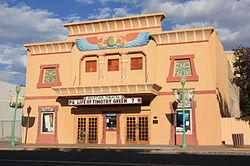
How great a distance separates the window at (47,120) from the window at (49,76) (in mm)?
2400

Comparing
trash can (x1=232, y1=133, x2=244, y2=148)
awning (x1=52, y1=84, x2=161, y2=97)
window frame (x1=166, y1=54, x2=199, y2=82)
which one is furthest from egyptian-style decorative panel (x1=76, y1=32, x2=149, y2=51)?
trash can (x1=232, y1=133, x2=244, y2=148)

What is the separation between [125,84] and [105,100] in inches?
86.8

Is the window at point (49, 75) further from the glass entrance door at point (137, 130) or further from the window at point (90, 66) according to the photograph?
the glass entrance door at point (137, 130)

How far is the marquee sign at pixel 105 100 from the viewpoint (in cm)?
2411

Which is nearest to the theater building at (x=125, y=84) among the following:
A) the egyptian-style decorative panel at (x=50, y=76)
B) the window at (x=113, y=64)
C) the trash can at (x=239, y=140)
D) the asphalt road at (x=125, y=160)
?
the window at (x=113, y=64)

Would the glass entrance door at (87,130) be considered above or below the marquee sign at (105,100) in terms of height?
below

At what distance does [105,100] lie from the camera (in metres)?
24.8

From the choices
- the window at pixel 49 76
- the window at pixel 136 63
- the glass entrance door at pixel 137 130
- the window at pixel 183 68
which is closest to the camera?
the window at pixel 183 68

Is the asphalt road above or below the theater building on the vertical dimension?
below

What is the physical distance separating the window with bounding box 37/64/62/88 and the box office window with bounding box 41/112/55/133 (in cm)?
273

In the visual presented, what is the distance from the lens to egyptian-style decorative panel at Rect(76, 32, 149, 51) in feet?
87.5

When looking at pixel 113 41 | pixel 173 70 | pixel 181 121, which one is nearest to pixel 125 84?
pixel 173 70

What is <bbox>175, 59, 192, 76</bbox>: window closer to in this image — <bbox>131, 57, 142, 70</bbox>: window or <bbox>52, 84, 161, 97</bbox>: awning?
<bbox>52, 84, 161, 97</bbox>: awning

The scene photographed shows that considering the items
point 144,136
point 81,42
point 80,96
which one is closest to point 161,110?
point 144,136
